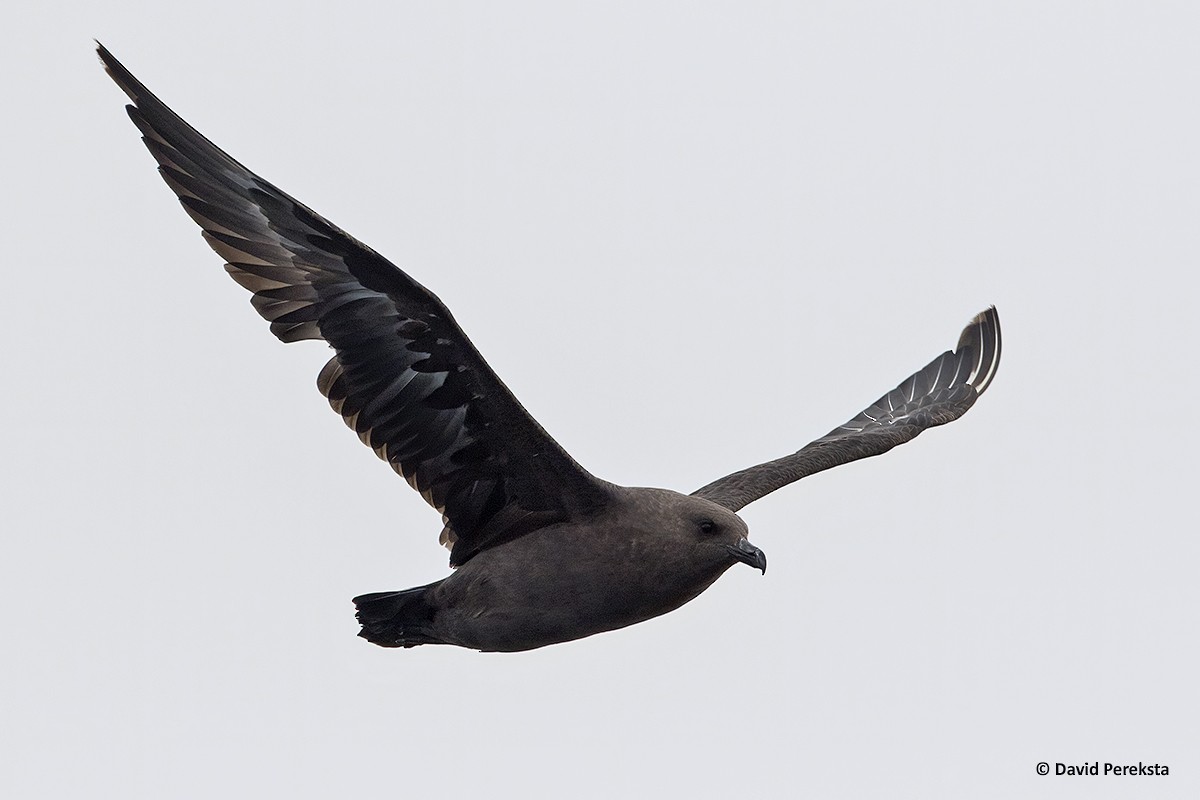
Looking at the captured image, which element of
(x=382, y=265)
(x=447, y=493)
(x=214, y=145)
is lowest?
(x=447, y=493)

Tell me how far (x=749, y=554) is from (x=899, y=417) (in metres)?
5.31

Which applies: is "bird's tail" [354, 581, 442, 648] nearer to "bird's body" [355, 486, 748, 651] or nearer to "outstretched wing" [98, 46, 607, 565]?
"bird's body" [355, 486, 748, 651]

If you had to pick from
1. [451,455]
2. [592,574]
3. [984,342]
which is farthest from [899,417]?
[451,455]

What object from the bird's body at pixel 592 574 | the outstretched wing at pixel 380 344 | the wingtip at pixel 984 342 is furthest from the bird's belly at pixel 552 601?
the wingtip at pixel 984 342

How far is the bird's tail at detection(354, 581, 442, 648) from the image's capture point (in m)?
10.7

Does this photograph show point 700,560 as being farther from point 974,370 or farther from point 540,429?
point 974,370

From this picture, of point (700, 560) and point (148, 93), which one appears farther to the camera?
point (700, 560)

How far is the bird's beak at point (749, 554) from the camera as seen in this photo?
10000 mm

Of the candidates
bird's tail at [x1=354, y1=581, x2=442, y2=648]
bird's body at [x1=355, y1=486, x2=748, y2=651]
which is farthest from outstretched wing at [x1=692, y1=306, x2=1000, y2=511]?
bird's tail at [x1=354, y1=581, x2=442, y2=648]

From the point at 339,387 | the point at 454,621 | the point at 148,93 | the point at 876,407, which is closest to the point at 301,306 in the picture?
the point at 339,387

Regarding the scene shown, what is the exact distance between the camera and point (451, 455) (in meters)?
10.4

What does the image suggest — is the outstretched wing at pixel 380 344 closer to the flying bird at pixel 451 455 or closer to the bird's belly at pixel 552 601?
the flying bird at pixel 451 455

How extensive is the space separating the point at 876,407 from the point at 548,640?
19.1 ft

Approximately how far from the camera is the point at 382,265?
30.8 feet
